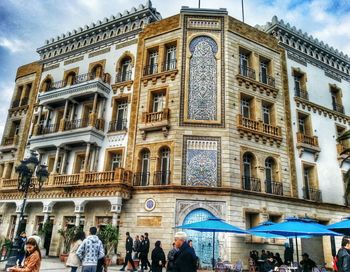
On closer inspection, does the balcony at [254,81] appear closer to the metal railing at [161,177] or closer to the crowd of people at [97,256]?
the metal railing at [161,177]

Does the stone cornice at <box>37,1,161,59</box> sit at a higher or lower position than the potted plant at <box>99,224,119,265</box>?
higher

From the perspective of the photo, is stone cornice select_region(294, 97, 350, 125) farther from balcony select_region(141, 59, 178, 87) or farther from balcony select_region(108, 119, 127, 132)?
balcony select_region(108, 119, 127, 132)

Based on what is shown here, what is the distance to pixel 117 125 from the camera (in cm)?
2056

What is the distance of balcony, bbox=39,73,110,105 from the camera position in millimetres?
20859

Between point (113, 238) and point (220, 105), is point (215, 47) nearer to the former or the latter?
point (220, 105)

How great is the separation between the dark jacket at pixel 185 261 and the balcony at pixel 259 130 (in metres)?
13.6

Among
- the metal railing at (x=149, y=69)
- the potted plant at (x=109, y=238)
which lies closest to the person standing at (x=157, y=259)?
the potted plant at (x=109, y=238)

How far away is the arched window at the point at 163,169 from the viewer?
17.6m

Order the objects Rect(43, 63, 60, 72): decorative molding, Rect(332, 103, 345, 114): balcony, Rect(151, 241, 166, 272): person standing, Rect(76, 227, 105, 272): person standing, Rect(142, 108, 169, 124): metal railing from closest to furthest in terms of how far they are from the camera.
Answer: Rect(76, 227, 105, 272): person standing → Rect(151, 241, 166, 272): person standing → Rect(142, 108, 169, 124): metal railing → Rect(332, 103, 345, 114): balcony → Rect(43, 63, 60, 72): decorative molding

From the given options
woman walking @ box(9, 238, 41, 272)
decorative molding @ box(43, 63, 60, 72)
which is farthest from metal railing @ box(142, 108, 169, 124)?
woman walking @ box(9, 238, 41, 272)

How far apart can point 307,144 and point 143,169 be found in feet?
36.3

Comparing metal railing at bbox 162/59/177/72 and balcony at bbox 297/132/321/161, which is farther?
balcony at bbox 297/132/321/161

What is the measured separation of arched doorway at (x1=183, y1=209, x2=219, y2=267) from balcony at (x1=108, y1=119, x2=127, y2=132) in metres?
7.46

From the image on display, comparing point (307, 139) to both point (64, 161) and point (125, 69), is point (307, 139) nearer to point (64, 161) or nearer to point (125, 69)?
point (125, 69)
